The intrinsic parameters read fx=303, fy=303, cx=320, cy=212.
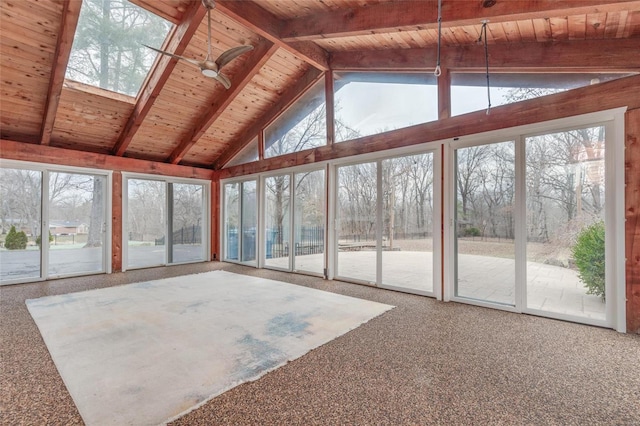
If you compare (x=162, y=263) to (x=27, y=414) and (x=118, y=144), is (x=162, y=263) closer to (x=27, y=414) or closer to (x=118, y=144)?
(x=118, y=144)

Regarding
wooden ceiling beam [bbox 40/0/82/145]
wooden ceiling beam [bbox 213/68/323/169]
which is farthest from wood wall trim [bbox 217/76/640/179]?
wooden ceiling beam [bbox 40/0/82/145]

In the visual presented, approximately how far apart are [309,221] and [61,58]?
14.3 feet

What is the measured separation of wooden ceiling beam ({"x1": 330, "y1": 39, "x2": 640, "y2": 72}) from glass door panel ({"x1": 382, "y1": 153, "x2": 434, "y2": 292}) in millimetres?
1365

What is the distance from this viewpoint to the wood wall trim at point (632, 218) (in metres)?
2.98

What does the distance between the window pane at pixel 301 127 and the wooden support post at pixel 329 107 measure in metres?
0.12

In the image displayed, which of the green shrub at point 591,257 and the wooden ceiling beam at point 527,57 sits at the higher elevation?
the wooden ceiling beam at point 527,57

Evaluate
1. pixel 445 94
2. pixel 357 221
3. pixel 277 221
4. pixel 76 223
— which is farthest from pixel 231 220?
pixel 445 94

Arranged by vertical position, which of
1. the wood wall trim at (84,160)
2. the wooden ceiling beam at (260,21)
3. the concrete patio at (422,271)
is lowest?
the concrete patio at (422,271)

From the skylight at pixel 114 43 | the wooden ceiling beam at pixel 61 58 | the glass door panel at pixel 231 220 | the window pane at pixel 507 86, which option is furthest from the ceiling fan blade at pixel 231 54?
the glass door panel at pixel 231 220

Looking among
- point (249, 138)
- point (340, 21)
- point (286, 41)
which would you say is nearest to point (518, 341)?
point (340, 21)

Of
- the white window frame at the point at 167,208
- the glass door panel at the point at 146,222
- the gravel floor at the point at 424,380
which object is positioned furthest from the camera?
the glass door panel at the point at 146,222

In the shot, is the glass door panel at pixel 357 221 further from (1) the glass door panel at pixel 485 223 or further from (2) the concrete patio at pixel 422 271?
(1) the glass door panel at pixel 485 223

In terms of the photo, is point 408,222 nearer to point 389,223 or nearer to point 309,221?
point 389,223

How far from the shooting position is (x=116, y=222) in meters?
6.33
